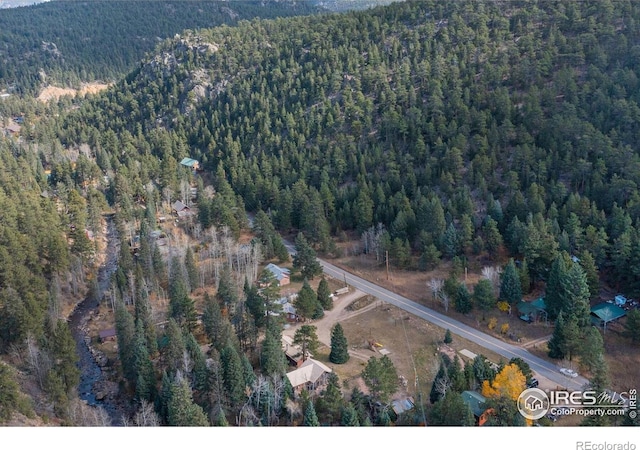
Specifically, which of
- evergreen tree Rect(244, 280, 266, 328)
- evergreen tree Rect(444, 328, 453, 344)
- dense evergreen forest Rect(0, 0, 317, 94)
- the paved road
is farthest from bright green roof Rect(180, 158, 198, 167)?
dense evergreen forest Rect(0, 0, 317, 94)

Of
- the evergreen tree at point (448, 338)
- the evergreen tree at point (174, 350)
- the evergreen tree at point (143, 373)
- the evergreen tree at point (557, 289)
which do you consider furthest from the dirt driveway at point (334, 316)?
the evergreen tree at point (557, 289)

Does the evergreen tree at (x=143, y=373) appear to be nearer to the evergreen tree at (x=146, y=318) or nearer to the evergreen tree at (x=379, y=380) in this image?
the evergreen tree at (x=146, y=318)

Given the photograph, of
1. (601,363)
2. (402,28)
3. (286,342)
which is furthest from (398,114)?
(601,363)

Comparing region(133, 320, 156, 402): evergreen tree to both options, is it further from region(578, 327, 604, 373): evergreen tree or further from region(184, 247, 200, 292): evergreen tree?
region(578, 327, 604, 373): evergreen tree

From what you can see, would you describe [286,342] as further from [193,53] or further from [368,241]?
[193,53]

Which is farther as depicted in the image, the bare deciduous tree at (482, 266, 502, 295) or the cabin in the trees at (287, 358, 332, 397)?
the bare deciduous tree at (482, 266, 502, 295)
